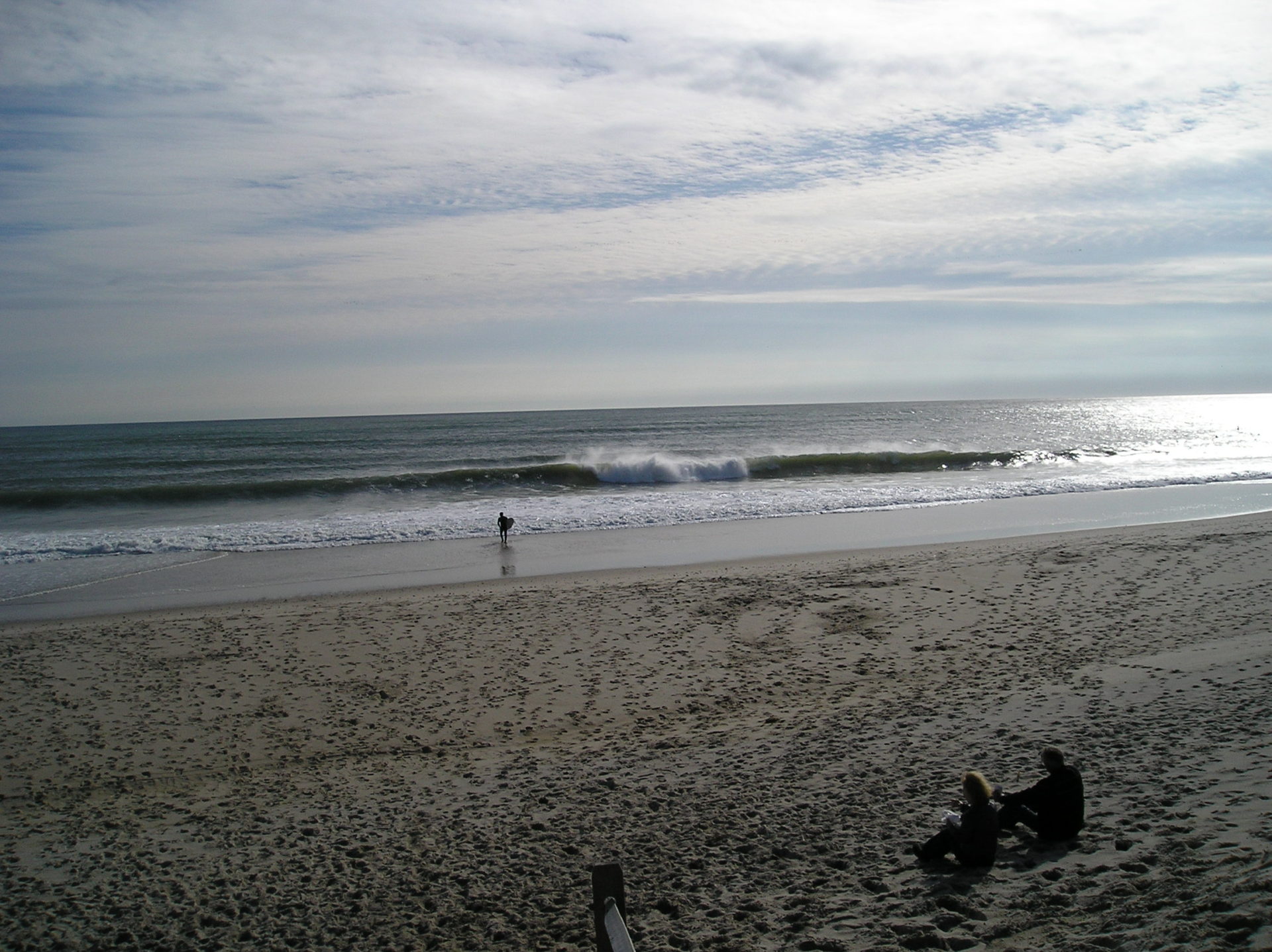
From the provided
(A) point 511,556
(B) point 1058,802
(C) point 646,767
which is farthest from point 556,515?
(B) point 1058,802

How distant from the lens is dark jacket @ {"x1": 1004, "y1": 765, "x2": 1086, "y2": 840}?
536 centimetres

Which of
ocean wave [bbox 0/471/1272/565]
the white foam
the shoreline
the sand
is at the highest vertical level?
the white foam

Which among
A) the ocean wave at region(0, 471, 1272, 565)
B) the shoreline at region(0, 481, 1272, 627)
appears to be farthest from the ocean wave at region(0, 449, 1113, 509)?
the shoreline at region(0, 481, 1272, 627)

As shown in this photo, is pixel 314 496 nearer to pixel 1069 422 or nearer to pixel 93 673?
pixel 93 673

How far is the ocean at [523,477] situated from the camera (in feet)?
72.4

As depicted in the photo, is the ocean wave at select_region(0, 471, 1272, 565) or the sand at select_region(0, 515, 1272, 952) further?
the ocean wave at select_region(0, 471, 1272, 565)

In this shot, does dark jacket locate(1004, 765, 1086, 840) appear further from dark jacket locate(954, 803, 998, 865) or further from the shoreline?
the shoreline

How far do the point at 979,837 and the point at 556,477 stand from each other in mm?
30117

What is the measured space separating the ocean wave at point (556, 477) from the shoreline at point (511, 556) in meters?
12.1

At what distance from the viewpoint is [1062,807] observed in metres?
5.36

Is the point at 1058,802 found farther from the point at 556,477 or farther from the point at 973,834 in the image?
the point at 556,477

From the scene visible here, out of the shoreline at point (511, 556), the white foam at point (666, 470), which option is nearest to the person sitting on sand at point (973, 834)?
the shoreline at point (511, 556)

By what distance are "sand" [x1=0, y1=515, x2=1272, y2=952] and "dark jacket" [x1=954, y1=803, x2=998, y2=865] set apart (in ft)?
0.34

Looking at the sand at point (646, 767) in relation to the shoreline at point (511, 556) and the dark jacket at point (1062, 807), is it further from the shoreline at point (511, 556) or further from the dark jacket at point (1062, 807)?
the shoreline at point (511, 556)
